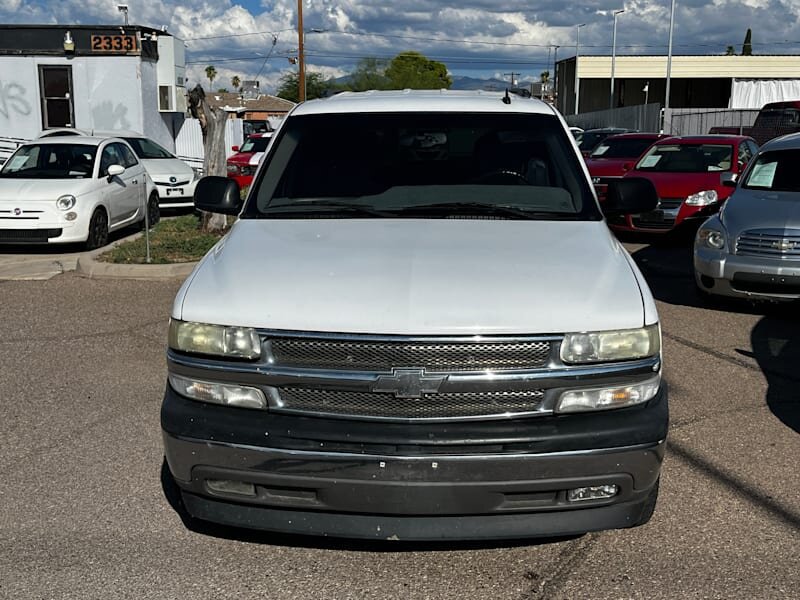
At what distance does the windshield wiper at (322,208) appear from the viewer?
14.9 feet

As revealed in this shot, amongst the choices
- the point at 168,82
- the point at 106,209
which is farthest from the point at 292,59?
the point at 106,209

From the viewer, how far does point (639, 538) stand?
13.2ft

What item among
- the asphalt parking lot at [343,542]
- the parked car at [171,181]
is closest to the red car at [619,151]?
the parked car at [171,181]

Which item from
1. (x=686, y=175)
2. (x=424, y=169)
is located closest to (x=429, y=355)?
(x=424, y=169)

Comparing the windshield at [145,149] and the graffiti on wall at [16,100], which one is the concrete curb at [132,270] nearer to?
the windshield at [145,149]

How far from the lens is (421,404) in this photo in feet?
10.9

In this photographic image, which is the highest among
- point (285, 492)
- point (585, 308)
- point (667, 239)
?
point (585, 308)

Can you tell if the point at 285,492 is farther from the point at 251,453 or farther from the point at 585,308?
the point at 585,308

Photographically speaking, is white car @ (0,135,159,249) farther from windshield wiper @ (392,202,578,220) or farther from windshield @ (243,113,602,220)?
windshield wiper @ (392,202,578,220)

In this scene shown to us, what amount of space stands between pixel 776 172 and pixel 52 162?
954 cm

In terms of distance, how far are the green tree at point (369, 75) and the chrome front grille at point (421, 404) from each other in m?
77.4

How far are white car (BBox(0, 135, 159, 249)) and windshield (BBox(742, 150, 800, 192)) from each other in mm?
6908

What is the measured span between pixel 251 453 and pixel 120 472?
172 centimetres

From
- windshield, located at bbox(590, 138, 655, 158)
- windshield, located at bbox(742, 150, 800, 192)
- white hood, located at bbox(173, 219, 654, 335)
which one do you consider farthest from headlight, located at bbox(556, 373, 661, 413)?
windshield, located at bbox(590, 138, 655, 158)
